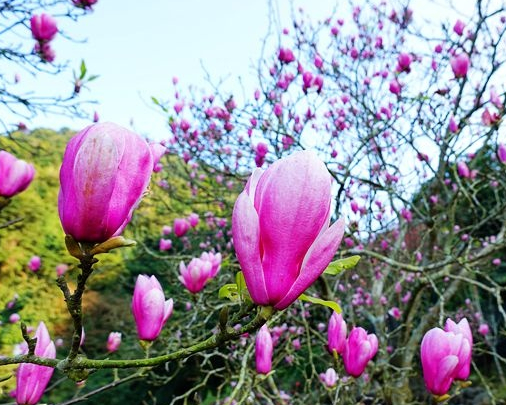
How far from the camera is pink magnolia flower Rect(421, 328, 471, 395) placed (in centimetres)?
99

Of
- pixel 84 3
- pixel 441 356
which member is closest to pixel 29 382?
pixel 441 356

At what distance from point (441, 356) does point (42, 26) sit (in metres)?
2.93

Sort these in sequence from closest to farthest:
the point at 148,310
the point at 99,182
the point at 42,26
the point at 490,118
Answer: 1. the point at 99,182
2. the point at 148,310
3. the point at 490,118
4. the point at 42,26

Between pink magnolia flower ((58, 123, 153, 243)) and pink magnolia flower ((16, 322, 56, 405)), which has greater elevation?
pink magnolia flower ((58, 123, 153, 243))

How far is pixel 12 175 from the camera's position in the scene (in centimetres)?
110

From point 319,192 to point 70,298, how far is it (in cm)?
30

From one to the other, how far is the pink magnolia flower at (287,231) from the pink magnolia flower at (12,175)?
0.75 m

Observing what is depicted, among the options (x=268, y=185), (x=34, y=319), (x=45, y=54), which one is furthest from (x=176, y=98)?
(x=268, y=185)

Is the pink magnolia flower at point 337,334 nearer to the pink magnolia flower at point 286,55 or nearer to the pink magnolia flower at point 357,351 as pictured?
the pink magnolia flower at point 357,351

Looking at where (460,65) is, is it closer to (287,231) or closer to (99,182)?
(287,231)

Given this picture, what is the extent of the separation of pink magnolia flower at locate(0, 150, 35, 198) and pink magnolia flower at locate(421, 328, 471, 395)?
1.00 m

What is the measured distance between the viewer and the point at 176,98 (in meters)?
5.67

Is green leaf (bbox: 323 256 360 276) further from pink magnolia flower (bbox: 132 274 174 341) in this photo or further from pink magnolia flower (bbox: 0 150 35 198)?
Result: pink magnolia flower (bbox: 0 150 35 198)

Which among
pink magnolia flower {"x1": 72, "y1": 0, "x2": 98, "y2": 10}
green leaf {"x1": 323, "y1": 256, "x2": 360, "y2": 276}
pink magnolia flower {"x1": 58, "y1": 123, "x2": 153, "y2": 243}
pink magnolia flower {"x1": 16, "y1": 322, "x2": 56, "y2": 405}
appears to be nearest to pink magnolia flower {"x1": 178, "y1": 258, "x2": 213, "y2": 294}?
pink magnolia flower {"x1": 16, "y1": 322, "x2": 56, "y2": 405}
